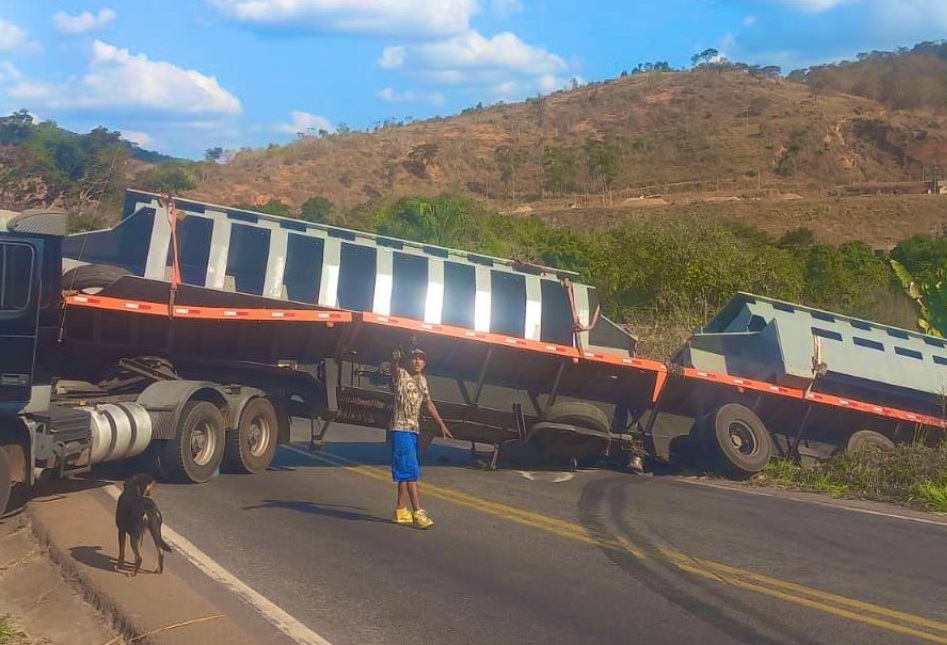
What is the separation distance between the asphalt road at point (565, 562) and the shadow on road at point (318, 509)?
0.03 metres

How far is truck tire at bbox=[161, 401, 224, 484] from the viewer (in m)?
11.9

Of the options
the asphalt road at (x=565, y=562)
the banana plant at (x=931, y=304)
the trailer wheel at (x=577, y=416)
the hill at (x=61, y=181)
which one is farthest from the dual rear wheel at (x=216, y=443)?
the banana plant at (x=931, y=304)

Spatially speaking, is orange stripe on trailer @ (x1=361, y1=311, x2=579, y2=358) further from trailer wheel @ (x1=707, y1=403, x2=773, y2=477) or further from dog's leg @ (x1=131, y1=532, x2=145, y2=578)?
dog's leg @ (x1=131, y1=532, x2=145, y2=578)

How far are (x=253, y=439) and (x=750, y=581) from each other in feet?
23.5

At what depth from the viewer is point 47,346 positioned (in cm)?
1061

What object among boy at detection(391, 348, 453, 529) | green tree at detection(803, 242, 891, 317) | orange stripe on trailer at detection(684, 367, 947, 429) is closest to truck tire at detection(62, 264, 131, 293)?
boy at detection(391, 348, 453, 529)

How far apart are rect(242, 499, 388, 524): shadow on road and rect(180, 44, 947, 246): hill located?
60520mm

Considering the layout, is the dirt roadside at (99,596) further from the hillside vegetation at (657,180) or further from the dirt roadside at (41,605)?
the hillside vegetation at (657,180)

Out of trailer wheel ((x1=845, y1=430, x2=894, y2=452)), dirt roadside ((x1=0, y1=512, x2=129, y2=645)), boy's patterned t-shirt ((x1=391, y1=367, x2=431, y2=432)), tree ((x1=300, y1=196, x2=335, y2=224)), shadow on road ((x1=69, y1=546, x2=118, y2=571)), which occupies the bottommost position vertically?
dirt roadside ((x1=0, y1=512, x2=129, y2=645))

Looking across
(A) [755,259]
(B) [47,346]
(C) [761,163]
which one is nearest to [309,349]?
(B) [47,346]

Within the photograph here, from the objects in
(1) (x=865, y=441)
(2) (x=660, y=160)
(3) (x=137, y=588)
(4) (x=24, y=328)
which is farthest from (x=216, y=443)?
(2) (x=660, y=160)

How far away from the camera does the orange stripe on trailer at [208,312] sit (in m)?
11.8

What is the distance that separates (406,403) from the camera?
10.0 m

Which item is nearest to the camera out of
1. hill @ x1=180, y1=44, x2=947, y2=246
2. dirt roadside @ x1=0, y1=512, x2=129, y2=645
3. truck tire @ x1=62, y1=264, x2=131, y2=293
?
dirt roadside @ x1=0, y1=512, x2=129, y2=645
